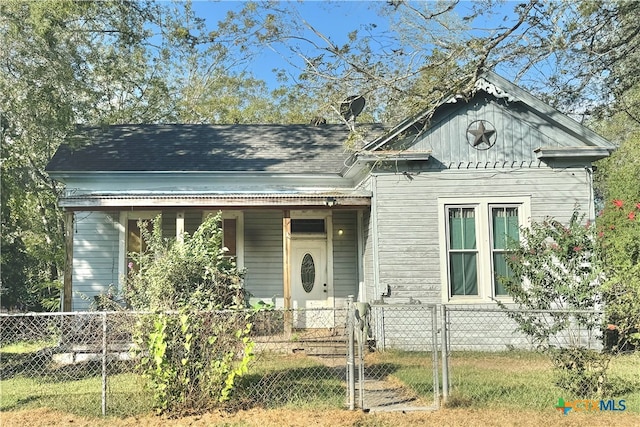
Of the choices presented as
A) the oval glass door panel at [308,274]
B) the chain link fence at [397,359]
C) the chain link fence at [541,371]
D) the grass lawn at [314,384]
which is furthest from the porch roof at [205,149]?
the chain link fence at [541,371]

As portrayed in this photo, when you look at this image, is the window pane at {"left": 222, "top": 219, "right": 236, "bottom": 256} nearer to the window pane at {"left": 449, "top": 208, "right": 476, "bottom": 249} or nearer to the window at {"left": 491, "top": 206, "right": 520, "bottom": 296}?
the window pane at {"left": 449, "top": 208, "right": 476, "bottom": 249}

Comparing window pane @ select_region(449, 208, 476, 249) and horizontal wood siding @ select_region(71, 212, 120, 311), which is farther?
horizontal wood siding @ select_region(71, 212, 120, 311)

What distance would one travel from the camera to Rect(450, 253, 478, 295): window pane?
11.1 metres

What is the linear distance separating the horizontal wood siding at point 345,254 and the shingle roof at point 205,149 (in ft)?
4.45

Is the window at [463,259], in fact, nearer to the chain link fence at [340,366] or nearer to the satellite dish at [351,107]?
the chain link fence at [340,366]

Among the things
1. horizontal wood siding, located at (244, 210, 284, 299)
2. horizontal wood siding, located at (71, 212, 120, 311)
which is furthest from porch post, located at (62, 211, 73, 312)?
horizontal wood siding, located at (244, 210, 284, 299)

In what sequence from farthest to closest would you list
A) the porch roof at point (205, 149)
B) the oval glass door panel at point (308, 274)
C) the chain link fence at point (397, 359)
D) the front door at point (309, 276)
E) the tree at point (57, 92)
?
1. the porch roof at point (205, 149)
2. the oval glass door panel at point (308, 274)
3. the front door at point (309, 276)
4. the tree at point (57, 92)
5. the chain link fence at point (397, 359)

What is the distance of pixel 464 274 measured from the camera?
1110 cm

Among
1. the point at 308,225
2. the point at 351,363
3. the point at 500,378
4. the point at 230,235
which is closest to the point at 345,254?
the point at 308,225

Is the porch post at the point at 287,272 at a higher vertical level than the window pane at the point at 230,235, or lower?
lower

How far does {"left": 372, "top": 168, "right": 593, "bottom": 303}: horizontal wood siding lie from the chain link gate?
120 cm

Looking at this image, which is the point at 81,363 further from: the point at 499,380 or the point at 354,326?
the point at 499,380

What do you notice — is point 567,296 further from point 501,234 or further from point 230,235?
point 230,235

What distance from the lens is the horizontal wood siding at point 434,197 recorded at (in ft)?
36.6
